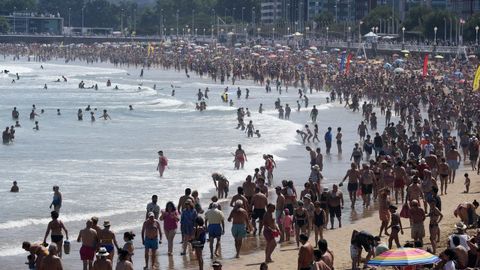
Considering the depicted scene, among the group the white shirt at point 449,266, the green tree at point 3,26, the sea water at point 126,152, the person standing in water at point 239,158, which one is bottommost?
the sea water at point 126,152

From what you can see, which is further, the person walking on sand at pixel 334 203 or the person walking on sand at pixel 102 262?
the person walking on sand at pixel 334 203

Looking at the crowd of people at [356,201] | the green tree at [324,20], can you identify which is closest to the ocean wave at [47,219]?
the crowd of people at [356,201]

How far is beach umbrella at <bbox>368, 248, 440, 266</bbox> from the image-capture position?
11789mm

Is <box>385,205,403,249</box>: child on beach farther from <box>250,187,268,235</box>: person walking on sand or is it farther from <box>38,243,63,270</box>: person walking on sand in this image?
<box>38,243,63,270</box>: person walking on sand

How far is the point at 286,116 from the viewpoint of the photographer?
45.6m

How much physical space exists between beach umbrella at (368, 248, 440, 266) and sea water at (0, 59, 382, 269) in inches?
273

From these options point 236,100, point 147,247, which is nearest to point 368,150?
point 147,247

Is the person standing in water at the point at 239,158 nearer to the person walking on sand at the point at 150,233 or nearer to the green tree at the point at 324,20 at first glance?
the person walking on sand at the point at 150,233

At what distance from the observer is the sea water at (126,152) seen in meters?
22.2

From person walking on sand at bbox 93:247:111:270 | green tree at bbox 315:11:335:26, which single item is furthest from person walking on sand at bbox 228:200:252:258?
green tree at bbox 315:11:335:26

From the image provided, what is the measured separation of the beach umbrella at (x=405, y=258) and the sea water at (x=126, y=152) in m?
6.93

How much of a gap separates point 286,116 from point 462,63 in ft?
99.7

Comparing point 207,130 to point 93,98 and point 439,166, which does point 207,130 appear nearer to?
point 439,166

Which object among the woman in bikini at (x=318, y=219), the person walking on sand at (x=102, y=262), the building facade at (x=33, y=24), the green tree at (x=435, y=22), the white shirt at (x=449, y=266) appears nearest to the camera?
the white shirt at (x=449, y=266)
